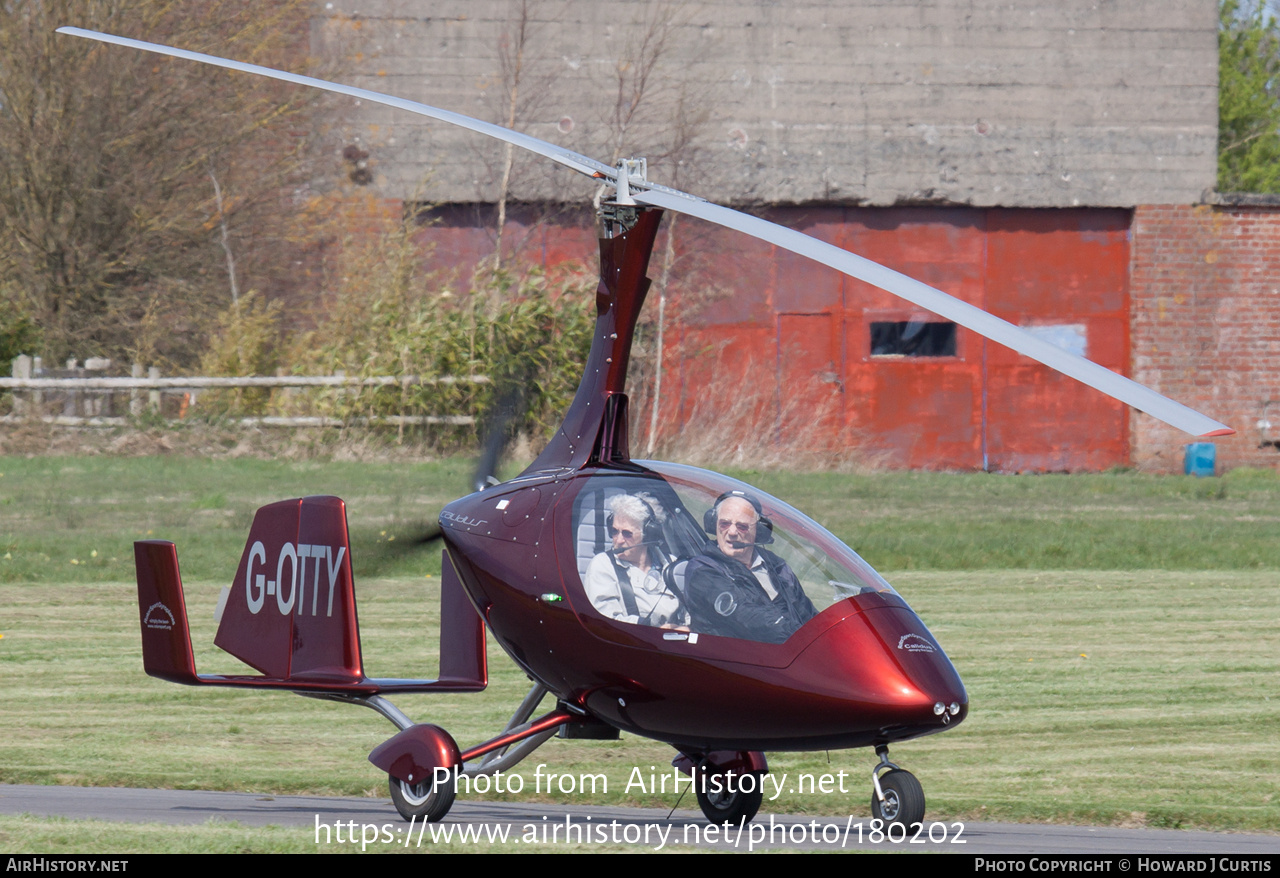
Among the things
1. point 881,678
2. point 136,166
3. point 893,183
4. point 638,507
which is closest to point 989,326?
point 881,678

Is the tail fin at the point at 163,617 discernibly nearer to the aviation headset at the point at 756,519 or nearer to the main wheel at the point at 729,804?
the main wheel at the point at 729,804

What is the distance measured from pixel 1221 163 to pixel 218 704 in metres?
38.1

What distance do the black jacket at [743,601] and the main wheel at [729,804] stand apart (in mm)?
1243

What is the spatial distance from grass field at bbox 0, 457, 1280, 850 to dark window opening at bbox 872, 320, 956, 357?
4.19 m

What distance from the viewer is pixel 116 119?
2575cm

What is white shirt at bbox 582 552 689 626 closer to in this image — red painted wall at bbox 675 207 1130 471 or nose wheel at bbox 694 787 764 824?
nose wheel at bbox 694 787 764 824

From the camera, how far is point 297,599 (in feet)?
25.0

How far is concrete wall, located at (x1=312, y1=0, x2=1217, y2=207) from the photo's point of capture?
1042 inches

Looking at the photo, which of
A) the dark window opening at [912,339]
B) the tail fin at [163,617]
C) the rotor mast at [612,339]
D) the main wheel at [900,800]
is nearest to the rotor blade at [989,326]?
the rotor mast at [612,339]

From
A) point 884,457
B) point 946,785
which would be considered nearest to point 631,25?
point 884,457

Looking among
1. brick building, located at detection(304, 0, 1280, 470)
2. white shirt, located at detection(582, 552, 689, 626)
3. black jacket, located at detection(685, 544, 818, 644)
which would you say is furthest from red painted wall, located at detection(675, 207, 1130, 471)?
black jacket, located at detection(685, 544, 818, 644)

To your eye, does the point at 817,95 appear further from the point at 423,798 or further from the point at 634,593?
the point at 634,593

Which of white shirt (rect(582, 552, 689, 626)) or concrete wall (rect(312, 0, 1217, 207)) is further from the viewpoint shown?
concrete wall (rect(312, 0, 1217, 207))

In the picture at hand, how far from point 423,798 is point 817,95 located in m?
21.7
